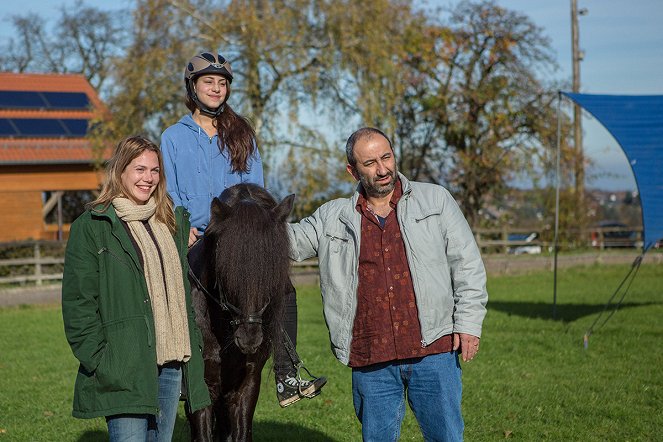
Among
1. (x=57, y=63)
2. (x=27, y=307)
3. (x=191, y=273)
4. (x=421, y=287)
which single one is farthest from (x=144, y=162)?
(x=57, y=63)

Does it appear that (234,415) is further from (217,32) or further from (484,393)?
(217,32)

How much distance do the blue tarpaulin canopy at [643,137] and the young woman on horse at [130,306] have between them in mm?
9022

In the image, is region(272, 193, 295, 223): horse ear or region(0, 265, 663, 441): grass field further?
region(0, 265, 663, 441): grass field

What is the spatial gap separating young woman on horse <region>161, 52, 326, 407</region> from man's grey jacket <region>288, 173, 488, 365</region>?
934mm

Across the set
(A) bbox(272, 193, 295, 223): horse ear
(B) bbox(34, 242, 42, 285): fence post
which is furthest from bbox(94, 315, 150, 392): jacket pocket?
(B) bbox(34, 242, 42, 285): fence post

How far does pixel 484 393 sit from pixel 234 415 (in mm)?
3985

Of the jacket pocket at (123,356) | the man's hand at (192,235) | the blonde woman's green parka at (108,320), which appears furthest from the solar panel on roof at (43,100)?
the jacket pocket at (123,356)

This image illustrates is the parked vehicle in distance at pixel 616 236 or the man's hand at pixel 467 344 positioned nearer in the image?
the man's hand at pixel 467 344

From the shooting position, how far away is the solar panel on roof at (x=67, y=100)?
29.8m

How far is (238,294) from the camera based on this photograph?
4.49m

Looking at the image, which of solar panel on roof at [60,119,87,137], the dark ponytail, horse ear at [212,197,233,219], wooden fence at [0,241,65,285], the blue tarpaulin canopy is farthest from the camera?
solar panel on roof at [60,119,87,137]

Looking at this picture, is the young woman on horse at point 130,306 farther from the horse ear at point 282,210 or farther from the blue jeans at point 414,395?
the blue jeans at point 414,395

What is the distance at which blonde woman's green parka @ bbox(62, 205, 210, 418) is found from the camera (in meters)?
3.75

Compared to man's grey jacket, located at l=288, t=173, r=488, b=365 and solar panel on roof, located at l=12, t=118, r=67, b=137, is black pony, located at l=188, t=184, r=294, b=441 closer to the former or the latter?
man's grey jacket, located at l=288, t=173, r=488, b=365
